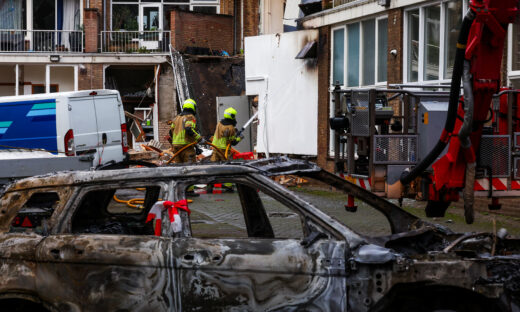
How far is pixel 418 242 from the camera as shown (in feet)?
18.3

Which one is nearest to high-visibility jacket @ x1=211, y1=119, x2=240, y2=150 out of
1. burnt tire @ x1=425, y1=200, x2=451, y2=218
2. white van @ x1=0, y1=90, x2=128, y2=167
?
white van @ x1=0, y1=90, x2=128, y2=167

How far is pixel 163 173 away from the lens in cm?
521

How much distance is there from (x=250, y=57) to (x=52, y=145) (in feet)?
24.6

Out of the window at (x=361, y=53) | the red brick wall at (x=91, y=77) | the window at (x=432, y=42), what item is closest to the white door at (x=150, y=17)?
the red brick wall at (x=91, y=77)

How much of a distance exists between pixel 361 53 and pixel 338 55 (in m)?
A: 1.02

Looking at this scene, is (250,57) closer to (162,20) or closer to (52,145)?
(52,145)

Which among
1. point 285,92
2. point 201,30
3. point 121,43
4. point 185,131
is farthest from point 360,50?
point 121,43

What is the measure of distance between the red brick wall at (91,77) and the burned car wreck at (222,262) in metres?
26.2

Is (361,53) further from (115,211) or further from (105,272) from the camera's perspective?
(105,272)

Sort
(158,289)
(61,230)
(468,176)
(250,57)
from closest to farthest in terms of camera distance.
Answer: (158,289)
(61,230)
(468,176)
(250,57)

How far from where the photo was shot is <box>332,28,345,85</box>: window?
17.6 m

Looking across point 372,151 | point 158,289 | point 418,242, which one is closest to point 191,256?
point 158,289

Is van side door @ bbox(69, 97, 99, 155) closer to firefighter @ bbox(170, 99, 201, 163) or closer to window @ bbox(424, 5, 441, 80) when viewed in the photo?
firefighter @ bbox(170, 99, 201, 163)

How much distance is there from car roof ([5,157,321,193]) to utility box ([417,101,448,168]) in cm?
412
